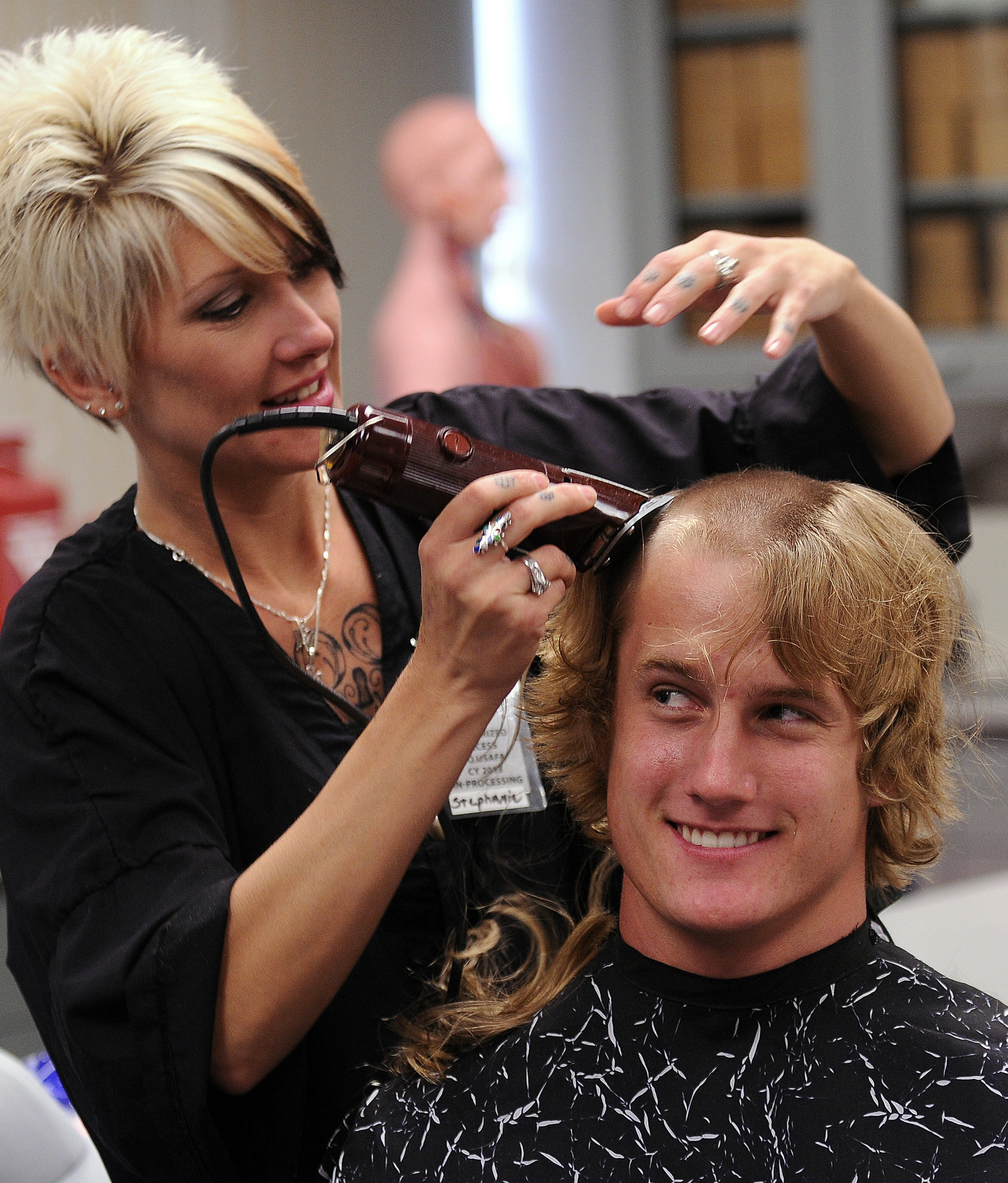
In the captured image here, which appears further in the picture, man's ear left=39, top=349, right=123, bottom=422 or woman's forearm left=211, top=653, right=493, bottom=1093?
man's ear left=39, top=349, right=123, bottom=422

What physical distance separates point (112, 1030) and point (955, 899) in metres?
0.90

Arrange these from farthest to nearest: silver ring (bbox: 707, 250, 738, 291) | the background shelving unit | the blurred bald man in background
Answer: the background shelving unit, the blurred bald man in background, silver ring (bbox: 707, 250, 738, 291)

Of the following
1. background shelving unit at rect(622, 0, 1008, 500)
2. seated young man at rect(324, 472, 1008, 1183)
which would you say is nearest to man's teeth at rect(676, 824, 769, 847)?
seated young man at rect(324, 472, 1008, 1183)

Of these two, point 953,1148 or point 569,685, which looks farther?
point 569,685

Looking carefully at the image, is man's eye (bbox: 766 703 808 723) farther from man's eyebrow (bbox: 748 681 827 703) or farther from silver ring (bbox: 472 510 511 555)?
silver ring (bbox: 472 510 511 555)

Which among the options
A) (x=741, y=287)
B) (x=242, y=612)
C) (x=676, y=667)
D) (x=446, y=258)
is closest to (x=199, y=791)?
(x=242, y=612)

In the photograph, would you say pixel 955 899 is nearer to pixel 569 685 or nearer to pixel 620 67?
pixel 569 685

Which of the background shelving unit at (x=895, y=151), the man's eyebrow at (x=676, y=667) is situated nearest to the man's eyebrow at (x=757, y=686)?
the man's eyebrow at (x=676, y=667)

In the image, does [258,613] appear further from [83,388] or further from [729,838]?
[729,838]

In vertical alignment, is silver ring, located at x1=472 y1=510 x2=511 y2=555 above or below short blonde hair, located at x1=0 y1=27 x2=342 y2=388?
below

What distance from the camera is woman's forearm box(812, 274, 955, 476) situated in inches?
54.5

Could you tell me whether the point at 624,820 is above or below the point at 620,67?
below

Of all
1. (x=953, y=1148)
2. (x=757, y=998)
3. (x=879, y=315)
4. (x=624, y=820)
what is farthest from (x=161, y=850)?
(x=879, y=315)

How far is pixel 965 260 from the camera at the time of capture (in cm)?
492
